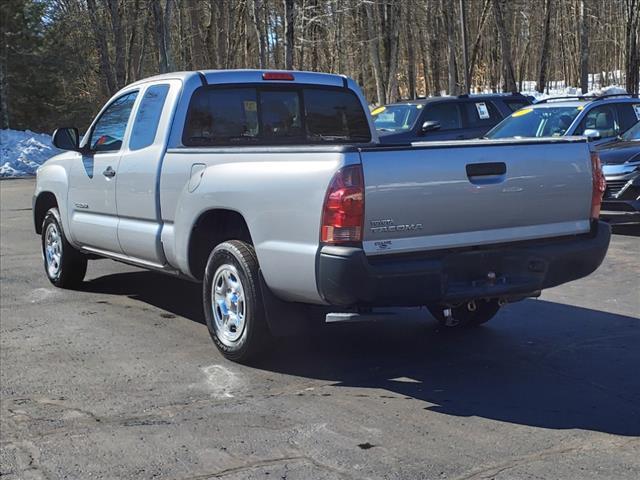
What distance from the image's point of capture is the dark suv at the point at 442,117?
15.9 meters

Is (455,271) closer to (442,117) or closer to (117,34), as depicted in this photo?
(442,117)

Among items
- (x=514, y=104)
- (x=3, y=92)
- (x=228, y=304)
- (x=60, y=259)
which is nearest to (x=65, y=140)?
(x=60, y=259)

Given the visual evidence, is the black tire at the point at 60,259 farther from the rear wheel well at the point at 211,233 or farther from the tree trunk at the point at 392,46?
the tree trunk at the point at 392,46

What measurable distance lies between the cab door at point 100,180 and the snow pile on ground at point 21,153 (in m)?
19.1

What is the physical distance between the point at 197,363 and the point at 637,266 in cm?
542

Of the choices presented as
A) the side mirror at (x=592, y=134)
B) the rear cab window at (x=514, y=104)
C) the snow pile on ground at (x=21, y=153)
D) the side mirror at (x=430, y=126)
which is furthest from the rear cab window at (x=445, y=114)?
the snow pile on ground at (x=21, y=153)

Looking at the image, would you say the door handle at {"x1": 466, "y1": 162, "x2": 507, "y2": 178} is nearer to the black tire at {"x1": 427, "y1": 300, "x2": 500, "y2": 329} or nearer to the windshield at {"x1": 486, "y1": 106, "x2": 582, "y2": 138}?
the black tire at {"x1": 427, "y1": 300, "x2": 500, "y2": 329}

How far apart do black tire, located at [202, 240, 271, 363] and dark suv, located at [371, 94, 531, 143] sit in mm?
10134

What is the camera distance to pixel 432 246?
4.96 m

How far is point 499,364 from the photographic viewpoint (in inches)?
223

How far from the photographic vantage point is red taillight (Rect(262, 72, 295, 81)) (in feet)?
22.4

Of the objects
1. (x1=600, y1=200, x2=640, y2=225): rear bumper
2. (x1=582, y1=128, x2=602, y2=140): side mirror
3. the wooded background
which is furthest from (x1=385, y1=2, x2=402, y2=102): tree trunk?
(x1=600, y1=200, x2=640, y2=225): rear bumper

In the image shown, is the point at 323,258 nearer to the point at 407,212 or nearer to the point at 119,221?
the point at 407,212

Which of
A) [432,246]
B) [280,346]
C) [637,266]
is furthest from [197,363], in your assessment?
[637,266]
